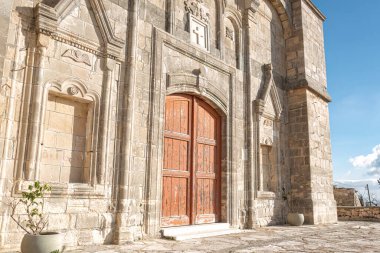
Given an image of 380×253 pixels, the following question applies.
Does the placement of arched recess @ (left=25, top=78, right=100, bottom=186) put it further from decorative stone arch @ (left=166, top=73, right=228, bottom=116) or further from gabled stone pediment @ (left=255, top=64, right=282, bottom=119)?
gabled stone pediment @ (left=255, top=64, right=282, bottom=119)

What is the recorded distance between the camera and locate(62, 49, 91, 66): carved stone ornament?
472cm

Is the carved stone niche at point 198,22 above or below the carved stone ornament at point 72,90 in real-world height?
above

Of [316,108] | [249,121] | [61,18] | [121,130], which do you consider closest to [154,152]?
[121,130]

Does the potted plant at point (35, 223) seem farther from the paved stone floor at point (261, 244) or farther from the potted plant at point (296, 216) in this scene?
the potted plant at point (296, 216)

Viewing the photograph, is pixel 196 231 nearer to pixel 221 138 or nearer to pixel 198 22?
pixel 221 138

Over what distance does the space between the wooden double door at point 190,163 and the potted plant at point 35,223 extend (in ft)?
7.48

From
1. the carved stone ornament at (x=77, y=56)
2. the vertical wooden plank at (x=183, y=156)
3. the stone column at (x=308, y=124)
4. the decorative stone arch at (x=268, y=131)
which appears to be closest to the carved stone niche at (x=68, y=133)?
the carved stone ornament at (x=77, y=56)

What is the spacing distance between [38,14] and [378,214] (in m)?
11.4

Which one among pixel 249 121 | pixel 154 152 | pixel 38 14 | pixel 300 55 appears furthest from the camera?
Result: pixel 300 55

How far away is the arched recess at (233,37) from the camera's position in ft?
25.9

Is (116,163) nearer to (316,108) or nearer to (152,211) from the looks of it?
(152,211)

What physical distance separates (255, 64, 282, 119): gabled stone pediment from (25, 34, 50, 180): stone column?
533 centimetres

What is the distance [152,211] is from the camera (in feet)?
17.6

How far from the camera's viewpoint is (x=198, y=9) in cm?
711
